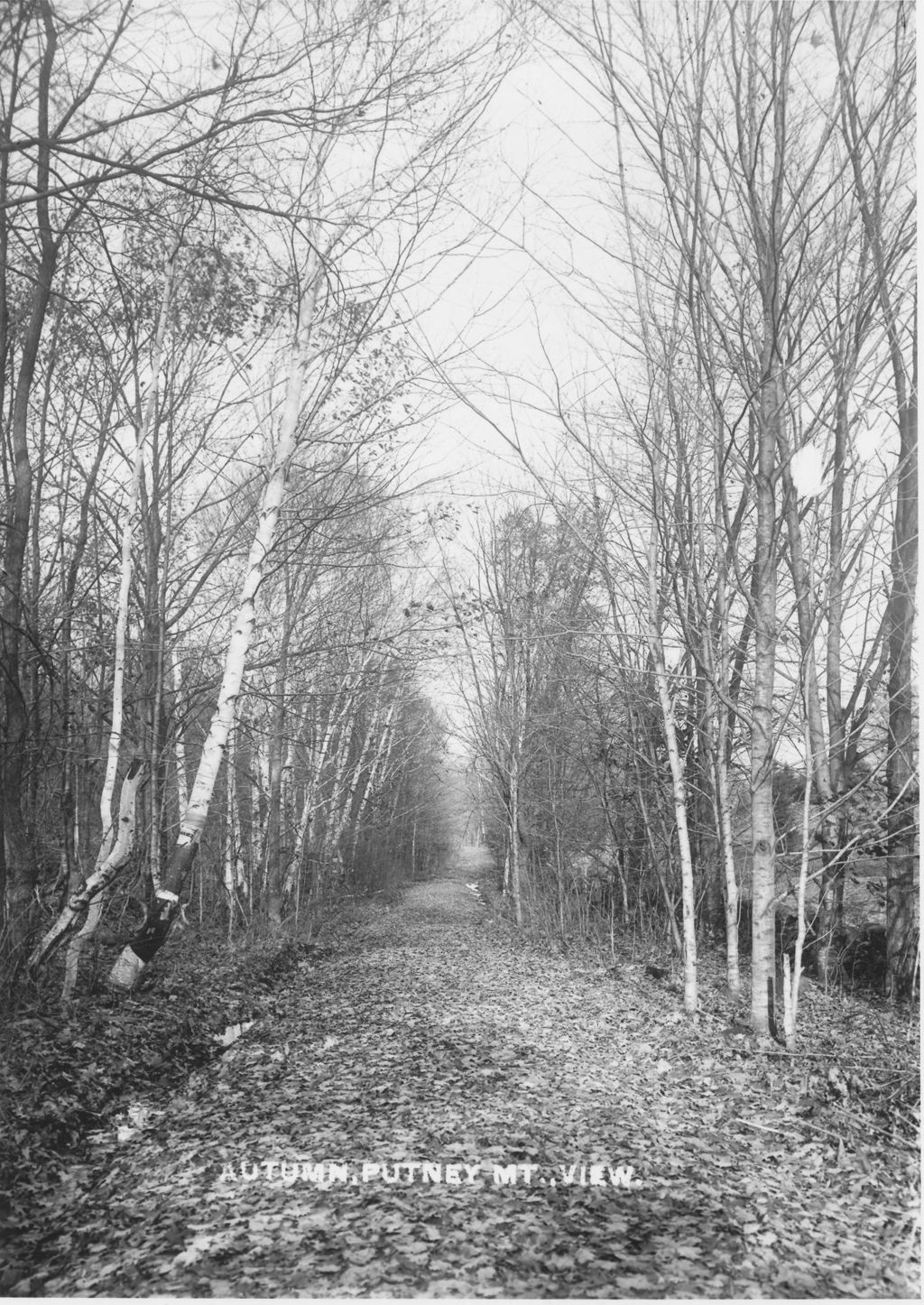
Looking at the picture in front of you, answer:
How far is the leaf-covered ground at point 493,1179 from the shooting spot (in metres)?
2.41

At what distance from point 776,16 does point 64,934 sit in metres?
7.03

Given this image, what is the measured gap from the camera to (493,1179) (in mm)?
2982

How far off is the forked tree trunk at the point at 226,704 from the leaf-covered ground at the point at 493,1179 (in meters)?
1.04

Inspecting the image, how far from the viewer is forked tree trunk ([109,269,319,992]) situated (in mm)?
5586

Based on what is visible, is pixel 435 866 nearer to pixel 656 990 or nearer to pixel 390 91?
pixel 656 990

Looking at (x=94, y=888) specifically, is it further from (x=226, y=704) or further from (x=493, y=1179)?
(x=493, y=1179)

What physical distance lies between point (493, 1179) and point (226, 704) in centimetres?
391

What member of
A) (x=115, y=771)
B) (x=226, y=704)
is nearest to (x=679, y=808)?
(x=226, y=704)

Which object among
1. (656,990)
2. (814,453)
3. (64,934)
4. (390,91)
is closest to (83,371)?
(390,91)

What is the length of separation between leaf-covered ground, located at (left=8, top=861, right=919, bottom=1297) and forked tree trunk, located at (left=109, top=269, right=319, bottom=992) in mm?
1037

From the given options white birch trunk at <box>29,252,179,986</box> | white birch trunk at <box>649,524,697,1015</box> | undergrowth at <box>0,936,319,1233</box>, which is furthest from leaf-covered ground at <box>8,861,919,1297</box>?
white birch trunk at <box>29,252,179,986</box>

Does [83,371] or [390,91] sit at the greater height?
[390,91]

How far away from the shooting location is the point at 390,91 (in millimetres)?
4371

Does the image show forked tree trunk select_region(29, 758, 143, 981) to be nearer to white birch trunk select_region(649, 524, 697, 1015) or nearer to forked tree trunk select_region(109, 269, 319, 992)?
forked tree trunk select_region(109, 269, 319, 992)
